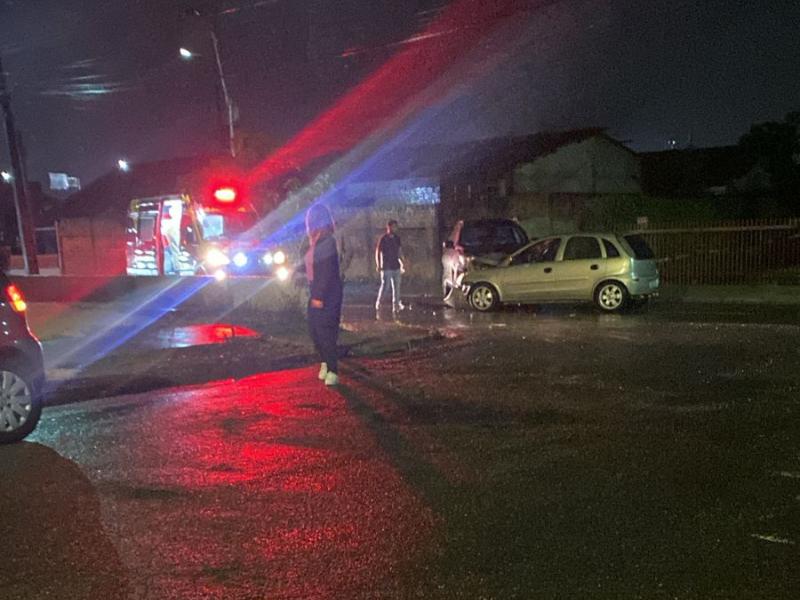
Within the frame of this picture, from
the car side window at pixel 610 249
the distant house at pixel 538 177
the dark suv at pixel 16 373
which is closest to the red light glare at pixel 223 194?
the distant house at pixel 538 177

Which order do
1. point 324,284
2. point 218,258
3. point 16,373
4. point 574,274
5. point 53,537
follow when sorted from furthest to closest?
1. point 218,258
2. point 574,274
3. point 324,284
4. point 16,373
5. point 53,537

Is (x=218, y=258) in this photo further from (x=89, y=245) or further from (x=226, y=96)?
(x=89, y=245)

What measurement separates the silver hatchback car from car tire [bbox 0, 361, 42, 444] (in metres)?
10.4

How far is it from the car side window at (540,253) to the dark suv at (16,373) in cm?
1040

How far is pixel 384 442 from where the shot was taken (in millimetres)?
6473

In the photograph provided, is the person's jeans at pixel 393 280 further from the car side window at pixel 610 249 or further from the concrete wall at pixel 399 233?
the concrete wall at pixel 399 233

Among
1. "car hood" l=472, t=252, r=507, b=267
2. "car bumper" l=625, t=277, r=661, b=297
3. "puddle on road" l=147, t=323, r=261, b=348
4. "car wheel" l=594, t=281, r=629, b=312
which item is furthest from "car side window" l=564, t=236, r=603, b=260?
"puddle on road" l=147, t=323, r=261, b=348

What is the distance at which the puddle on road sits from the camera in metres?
11.9

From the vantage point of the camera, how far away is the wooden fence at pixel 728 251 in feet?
63.8

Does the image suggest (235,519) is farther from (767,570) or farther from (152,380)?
(152,380)

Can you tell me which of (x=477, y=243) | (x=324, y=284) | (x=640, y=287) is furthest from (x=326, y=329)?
(x=477, y=243)

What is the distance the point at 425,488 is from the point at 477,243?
1229 centimetres

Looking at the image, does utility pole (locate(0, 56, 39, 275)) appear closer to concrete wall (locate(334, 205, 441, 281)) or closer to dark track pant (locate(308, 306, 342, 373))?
concrete wall (locate(334, 205, 441, 281))

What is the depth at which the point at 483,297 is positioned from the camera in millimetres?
16266
